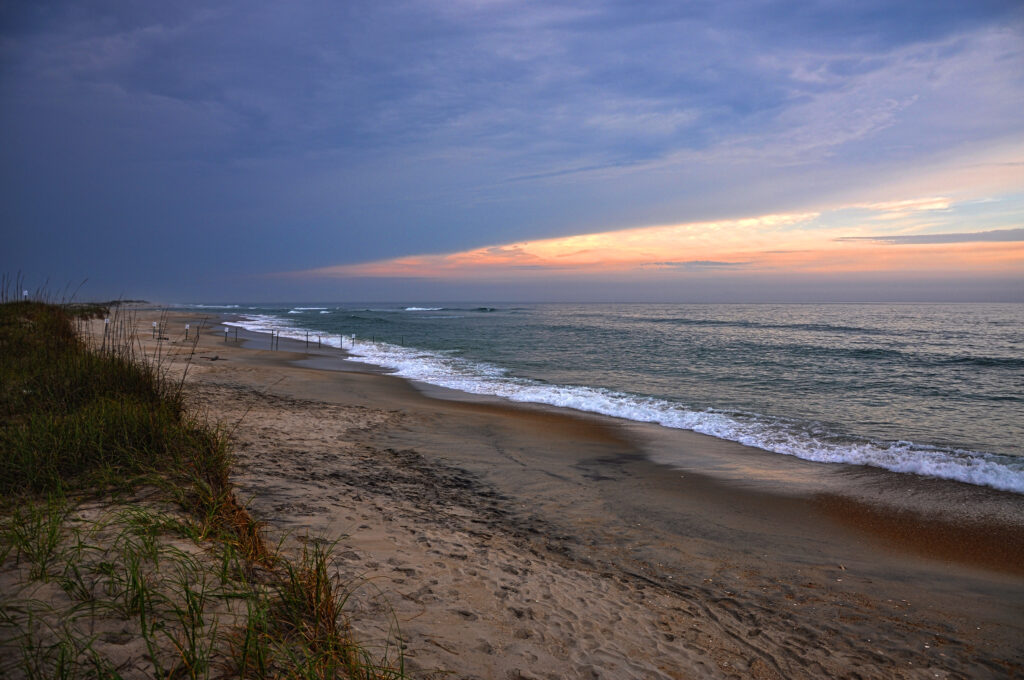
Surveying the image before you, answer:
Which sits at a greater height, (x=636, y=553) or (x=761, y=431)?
(x=636, y=553)

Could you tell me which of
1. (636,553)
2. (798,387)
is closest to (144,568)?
(636,553)

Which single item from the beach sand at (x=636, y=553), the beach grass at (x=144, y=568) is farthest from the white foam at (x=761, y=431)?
the beach grass at (x=144, y=568)

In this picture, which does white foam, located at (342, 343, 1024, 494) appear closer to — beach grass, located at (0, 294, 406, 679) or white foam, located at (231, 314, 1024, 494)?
white foam, located at (231, 314, 1024, 494)

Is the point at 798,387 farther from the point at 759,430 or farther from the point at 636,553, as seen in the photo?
the point at 636,553

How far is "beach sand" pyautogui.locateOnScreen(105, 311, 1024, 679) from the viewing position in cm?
335

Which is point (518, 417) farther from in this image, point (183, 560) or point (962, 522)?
point (183, 560)

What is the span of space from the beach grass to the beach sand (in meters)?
0.43

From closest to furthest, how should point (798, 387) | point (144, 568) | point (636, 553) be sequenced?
point (144, 568)
point (636, 553)
point (798, 387)

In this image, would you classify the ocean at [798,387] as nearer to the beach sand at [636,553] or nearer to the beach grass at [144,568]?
the beach sand at [636,553]

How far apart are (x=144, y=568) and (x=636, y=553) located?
4.21 metres

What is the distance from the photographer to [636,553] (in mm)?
5098

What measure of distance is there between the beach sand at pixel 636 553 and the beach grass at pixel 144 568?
0.43 meters

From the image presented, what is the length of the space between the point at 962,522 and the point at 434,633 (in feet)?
23.5

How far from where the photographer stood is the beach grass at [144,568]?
2.22 meters
